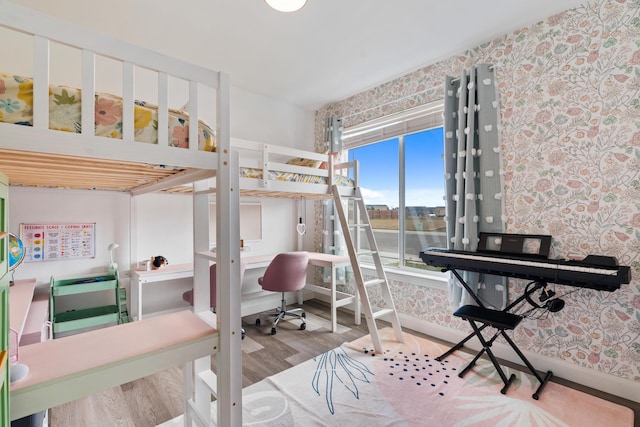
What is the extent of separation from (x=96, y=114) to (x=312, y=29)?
6.23ft

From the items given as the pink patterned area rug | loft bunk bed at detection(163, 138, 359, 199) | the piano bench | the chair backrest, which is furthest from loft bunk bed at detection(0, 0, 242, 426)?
the piano bench

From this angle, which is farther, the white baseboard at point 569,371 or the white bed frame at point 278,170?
the white bed frame at point 278,170

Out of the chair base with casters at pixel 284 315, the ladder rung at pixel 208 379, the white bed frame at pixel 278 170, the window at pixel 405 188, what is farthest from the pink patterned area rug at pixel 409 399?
the white bed frame at pixel 278 170

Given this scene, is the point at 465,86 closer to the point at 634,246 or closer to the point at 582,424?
the point at 634,246

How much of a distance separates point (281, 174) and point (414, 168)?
1593mm

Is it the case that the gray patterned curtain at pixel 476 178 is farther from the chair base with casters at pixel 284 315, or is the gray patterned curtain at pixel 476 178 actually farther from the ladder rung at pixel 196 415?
the ladder rung at pixel 196 415

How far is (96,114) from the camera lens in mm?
991

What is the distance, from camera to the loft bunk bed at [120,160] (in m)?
0.87

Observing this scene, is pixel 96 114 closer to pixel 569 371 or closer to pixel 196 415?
pixel 196 415

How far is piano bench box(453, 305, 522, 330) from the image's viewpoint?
1994 millimetres

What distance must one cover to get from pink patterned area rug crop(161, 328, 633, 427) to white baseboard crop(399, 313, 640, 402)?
0.16 metres

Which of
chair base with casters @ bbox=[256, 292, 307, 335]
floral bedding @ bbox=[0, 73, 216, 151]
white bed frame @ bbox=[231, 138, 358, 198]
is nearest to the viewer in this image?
floral bedding @ bbox=[0, 73, 216, 151]

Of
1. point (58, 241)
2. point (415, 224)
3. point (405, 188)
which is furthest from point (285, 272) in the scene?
point (58, 241)

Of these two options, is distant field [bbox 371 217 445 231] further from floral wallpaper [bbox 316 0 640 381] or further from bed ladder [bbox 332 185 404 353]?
floral wallpaper [bbox 316 0 640 381]
